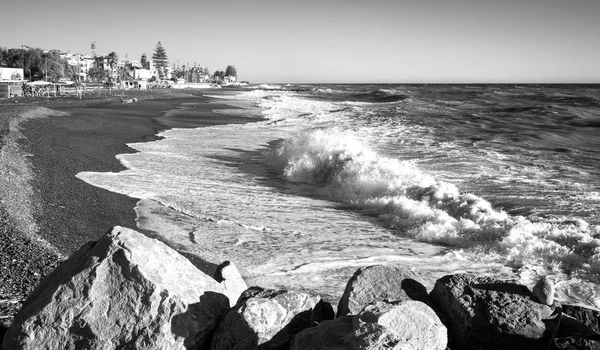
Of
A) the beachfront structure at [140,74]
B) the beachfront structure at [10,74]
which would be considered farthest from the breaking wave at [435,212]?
the beachfront structure at [140,74]

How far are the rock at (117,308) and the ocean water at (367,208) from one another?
3.01 m

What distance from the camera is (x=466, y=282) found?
3.96 metres

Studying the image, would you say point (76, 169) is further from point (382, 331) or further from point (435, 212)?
point (382, 331)

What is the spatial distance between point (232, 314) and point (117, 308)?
31.9 inches

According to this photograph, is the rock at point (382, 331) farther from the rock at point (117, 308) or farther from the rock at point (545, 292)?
the rock at point (545, 292)

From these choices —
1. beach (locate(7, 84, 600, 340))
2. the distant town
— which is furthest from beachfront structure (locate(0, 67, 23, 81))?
beach (locate(7, 84, 600, 340))

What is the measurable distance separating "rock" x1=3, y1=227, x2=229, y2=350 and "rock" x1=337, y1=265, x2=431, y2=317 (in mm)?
1009

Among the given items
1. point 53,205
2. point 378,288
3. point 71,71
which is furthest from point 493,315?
point 71,71

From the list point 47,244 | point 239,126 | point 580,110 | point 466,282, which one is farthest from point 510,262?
point 580,110

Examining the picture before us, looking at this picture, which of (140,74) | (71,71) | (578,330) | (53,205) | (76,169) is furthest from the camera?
(140,74)

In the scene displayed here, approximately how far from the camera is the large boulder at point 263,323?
3348 mm

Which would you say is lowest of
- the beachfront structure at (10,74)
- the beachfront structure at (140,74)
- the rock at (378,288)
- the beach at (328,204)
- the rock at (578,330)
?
the beach at (328,204)

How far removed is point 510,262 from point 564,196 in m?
4.94

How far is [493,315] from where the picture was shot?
3.69 meters
